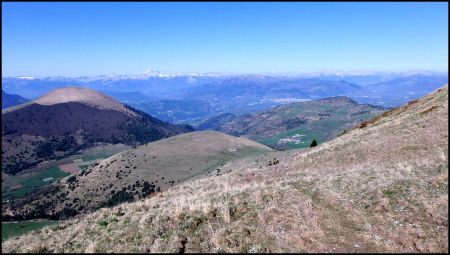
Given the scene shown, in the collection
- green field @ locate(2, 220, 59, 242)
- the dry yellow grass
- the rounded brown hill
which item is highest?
the dry yellow grass

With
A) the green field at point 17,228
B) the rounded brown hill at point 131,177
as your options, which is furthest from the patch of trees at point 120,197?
the green field at point 17,228

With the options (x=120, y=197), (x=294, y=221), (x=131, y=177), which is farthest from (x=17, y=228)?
(x=131, y=177)

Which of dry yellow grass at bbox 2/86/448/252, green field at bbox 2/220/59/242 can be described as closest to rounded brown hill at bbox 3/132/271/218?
green field at bbox 2/220/59/242

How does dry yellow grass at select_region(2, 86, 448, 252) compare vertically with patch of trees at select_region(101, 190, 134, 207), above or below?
above

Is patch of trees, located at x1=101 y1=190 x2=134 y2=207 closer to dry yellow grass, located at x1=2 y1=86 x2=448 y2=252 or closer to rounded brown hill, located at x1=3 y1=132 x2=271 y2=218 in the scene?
rounded brown hill, located at x1=3 y1=132 x2=271 y2=218

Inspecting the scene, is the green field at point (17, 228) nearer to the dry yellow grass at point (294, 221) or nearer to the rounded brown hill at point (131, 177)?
the dry yellow grass at point (294, 221)

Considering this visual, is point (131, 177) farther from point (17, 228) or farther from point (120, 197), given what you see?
point (17, 228)

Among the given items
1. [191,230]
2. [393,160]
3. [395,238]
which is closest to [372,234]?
[395,238]

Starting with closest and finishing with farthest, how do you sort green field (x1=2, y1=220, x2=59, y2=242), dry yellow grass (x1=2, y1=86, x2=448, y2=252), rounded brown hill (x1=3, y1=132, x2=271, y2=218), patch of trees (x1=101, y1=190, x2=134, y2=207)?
1. dry yellow grass (x1=2, y1=86, x2=448, y2=252)
2. green field (x1=2, y1=220, x2=59, y2=242)
3. patch of trees (x1=101, y1=190, x2=134, y2=207)
4. rounded brown hill (x1=3, y1=132, x2=271, y2=218)
